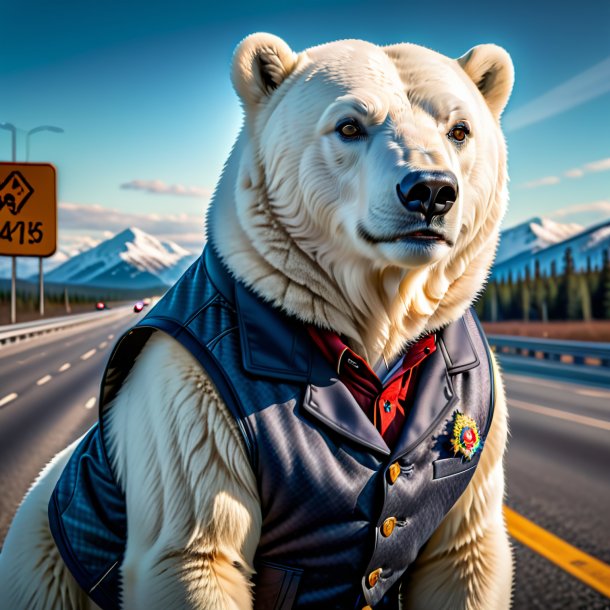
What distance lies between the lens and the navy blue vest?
1.49 metres

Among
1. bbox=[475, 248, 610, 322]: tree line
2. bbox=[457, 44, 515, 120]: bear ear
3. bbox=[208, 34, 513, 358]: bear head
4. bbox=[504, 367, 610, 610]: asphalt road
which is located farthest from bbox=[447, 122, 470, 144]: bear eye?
bbox=[475, 248, 610, 322]: tree line

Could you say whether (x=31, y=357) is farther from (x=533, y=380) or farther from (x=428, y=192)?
(x=428, y=192)

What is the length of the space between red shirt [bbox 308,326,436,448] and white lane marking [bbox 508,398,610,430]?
7659 mm

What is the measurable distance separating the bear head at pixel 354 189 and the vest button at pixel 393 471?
28cm

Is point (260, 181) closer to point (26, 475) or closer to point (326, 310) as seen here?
point (326, 310)

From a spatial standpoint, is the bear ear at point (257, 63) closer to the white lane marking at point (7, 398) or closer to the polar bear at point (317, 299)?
the polar bear at point (317, 299)

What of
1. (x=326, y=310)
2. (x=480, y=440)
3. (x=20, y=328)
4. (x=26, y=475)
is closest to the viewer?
(x=326, y=310)

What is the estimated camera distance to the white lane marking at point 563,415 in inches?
338

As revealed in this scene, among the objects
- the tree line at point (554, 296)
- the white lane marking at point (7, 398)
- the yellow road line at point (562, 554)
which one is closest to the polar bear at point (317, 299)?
the yellow road line at point (562, 554)

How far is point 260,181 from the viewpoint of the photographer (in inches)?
63.2

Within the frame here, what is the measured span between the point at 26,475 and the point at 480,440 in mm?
5073

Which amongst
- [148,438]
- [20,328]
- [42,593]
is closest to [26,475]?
[42,593]

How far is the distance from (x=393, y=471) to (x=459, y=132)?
0.86 meters

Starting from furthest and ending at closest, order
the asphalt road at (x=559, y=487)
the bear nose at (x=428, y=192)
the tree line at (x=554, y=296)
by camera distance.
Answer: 1. the tree line at (x=554, y=296)
2. the asphalt road at (x=559, y=487)
3. the bear nose at (x=428, y=192)
